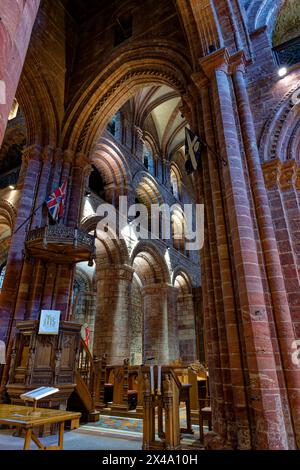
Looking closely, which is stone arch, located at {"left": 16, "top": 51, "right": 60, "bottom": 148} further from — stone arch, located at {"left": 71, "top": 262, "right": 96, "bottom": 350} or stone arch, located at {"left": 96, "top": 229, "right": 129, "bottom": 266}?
stone arch, located at {"left": 71, "top": 262, "right": 96, "bottom": 350}

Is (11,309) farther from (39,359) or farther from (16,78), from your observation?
(16,78)

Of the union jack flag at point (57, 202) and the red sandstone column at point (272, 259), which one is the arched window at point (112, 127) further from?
the red sandstone column at point (272, 259)

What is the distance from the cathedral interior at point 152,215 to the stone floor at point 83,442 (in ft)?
0.58

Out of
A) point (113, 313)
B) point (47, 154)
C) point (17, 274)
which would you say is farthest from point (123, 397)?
point (47, 154)

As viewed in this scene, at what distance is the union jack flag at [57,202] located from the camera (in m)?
8.55

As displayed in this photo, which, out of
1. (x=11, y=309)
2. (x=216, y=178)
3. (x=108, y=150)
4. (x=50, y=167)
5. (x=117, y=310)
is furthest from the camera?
(x=108, y=150)

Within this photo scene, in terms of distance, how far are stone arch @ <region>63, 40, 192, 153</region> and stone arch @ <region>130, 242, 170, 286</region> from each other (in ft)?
20.0

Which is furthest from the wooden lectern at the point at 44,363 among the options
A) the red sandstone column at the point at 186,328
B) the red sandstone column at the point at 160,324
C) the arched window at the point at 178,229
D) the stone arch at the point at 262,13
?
the arched window at the point at 178,229

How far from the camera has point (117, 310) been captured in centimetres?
1129

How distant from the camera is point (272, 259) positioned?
16.6ft

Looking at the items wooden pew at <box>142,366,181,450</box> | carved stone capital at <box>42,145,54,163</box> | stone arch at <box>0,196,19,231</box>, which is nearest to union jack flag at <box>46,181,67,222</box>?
carved stone capital at <box>42,145,54,163</box>

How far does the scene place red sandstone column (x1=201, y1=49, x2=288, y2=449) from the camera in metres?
3.91

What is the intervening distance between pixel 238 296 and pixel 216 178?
231cm

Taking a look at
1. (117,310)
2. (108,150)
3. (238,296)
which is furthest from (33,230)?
(108,150)
